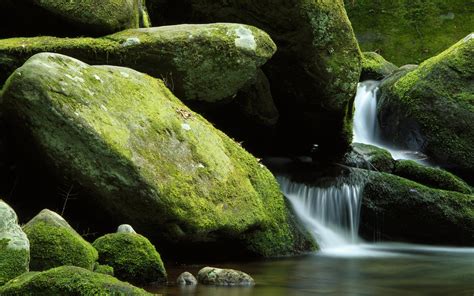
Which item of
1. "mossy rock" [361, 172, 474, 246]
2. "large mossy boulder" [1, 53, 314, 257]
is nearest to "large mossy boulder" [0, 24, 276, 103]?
"large mossy boulder" [1, 53, 314, 257]

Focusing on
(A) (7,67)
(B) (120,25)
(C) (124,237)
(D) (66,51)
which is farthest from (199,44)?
(C) (124,237)

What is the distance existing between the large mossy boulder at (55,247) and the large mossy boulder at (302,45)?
6.01m

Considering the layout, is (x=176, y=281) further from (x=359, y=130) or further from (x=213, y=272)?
(x=359, y=130)

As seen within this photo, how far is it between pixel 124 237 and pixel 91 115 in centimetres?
139

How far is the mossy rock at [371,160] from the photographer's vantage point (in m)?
12.5

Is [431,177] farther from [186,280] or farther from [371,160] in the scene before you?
[186,280]

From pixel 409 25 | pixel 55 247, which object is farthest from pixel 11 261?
pixel 409 25

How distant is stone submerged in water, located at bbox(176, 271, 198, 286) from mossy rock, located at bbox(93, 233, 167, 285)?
166 millimetres

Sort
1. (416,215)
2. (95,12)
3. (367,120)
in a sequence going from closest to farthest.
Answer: (95,12)
(416,215)
(367,120)

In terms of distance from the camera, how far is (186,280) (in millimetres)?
6273

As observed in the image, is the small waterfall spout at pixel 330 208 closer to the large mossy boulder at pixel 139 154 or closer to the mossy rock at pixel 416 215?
the mossy rock at pixel 416 215

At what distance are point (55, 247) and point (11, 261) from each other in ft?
2.14

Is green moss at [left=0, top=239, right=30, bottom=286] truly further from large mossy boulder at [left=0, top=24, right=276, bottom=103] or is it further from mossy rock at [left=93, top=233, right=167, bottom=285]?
large mossy boulder at [left=0, top=24, right=276, bottom=103]

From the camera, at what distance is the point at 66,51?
8445 mm
